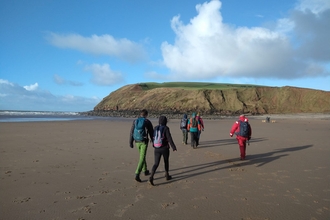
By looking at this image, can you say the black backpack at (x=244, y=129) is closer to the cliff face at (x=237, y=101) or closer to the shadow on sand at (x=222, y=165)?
the shadow on sand at (x=222, y=165)

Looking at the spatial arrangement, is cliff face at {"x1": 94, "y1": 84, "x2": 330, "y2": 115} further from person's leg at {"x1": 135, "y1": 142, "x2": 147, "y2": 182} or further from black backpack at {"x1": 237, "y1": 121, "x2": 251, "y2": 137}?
person's leg at {"x1": 135, "y1": 142, "x2": 147, "y2": 182}

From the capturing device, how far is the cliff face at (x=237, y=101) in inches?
2955

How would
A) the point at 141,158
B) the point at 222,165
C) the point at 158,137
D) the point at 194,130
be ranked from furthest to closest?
the point at 194,130 → the point at 222,165 → the point at 141,158 → the point at 158,137

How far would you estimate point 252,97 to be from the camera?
8400 centimetres

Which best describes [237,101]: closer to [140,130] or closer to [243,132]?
[243,132]

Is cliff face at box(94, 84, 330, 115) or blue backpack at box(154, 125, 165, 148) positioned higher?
cliff face at box(94, 84, 330, 115)

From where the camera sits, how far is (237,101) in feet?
271

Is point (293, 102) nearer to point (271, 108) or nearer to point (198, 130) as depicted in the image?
point (271, 108)

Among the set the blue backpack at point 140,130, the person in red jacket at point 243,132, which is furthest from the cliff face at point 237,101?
the blue backpack at point 140,130

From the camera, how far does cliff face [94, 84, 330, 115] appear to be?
7506cm

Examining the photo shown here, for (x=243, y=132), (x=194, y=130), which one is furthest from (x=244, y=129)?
(x=194, y=130)

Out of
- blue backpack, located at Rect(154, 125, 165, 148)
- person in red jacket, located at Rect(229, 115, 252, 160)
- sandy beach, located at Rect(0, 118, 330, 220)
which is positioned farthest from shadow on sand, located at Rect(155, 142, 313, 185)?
blue backpack, located at Rect(154, 125, 165, 148)

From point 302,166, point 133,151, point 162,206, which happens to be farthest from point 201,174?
point 133,151

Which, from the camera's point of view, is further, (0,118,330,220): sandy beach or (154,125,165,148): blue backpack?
(154,125,165,148): blue backpack
